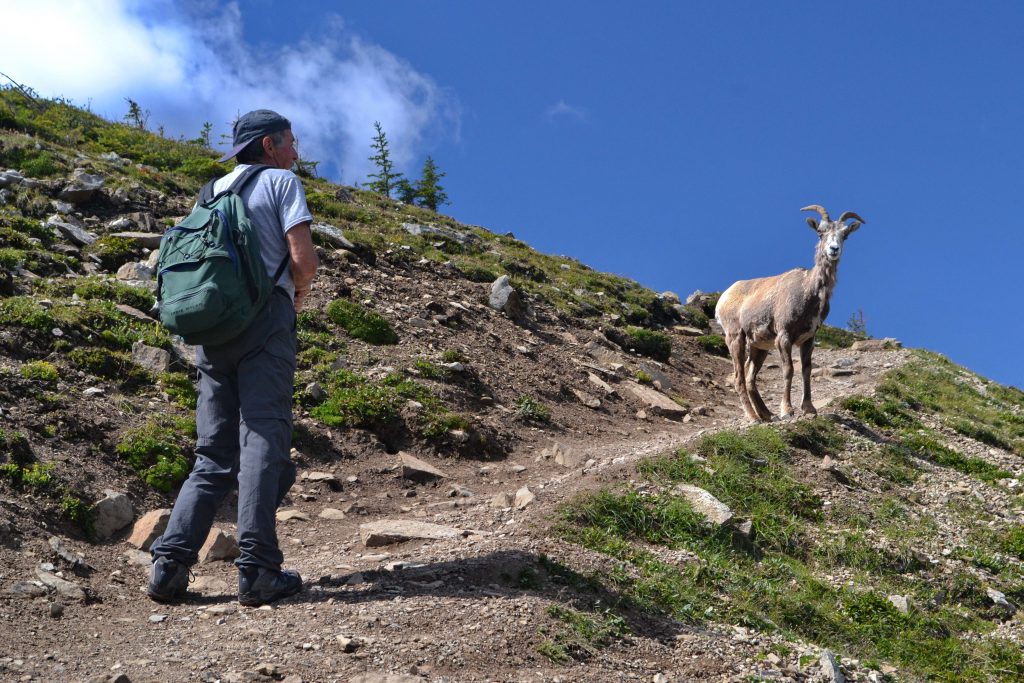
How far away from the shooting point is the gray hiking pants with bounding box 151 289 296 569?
5336 mm

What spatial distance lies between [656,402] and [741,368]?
7.32ft

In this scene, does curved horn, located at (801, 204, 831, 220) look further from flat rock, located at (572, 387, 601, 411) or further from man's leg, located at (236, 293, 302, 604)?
man's leg, located at (236, 293, 302, 604)

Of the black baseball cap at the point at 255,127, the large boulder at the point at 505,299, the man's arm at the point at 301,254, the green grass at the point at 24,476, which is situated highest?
the large boulder at the point at 505,299

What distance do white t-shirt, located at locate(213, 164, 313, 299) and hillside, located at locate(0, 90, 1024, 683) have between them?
2.29 metres

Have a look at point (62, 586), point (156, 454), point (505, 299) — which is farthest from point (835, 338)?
point (62, 586)

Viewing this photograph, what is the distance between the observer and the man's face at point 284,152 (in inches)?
232

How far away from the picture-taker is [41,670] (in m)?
4.42

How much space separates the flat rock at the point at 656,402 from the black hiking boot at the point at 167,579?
10.8 metres

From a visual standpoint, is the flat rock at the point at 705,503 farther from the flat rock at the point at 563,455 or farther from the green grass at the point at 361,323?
the green grass at the point at 361,323

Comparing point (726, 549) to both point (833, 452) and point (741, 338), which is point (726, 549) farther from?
point (741, 338)

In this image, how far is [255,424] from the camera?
539 cm

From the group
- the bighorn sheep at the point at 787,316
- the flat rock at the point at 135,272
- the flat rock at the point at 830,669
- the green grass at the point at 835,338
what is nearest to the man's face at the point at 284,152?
the flat rock at the point at 830,669

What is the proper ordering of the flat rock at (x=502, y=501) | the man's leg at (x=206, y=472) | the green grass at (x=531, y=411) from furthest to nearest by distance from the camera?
the green grass at (x=531, y=411) → the flat rock at (x=502, y=501) → the man's leg at (x=206, y=472)

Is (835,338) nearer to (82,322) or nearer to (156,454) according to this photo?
(82,322)
